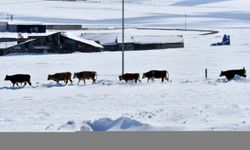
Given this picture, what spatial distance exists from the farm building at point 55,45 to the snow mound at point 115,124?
45.8 metres

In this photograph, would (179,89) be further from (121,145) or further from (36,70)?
(36,70)

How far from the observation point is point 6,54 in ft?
184

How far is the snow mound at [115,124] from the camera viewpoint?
11914 millimetres

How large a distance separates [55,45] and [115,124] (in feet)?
155

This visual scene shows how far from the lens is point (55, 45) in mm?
58594

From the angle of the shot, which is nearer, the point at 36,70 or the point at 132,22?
the point at 36,70

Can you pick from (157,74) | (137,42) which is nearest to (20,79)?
(157,74)

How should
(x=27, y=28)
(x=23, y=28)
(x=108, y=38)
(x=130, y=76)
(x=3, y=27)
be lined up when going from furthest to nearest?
(x=3, y=27) → (x=23, y=28) → (x=27, y=28) → (x=108, y=38) → (x=130, y=76)

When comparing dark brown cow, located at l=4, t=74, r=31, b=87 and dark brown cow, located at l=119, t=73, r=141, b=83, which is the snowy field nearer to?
dark brown cow, located at l=119, t=73, r=141, b=83

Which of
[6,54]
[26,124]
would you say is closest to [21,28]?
[6,54]

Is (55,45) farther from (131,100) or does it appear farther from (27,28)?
(131,100)

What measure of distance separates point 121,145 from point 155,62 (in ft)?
116

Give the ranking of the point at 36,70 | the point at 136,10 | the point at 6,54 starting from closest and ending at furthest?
the point at 36,70, the point at 6,54, the point at 136,10

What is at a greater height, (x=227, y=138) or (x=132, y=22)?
(x=132, y=22)
